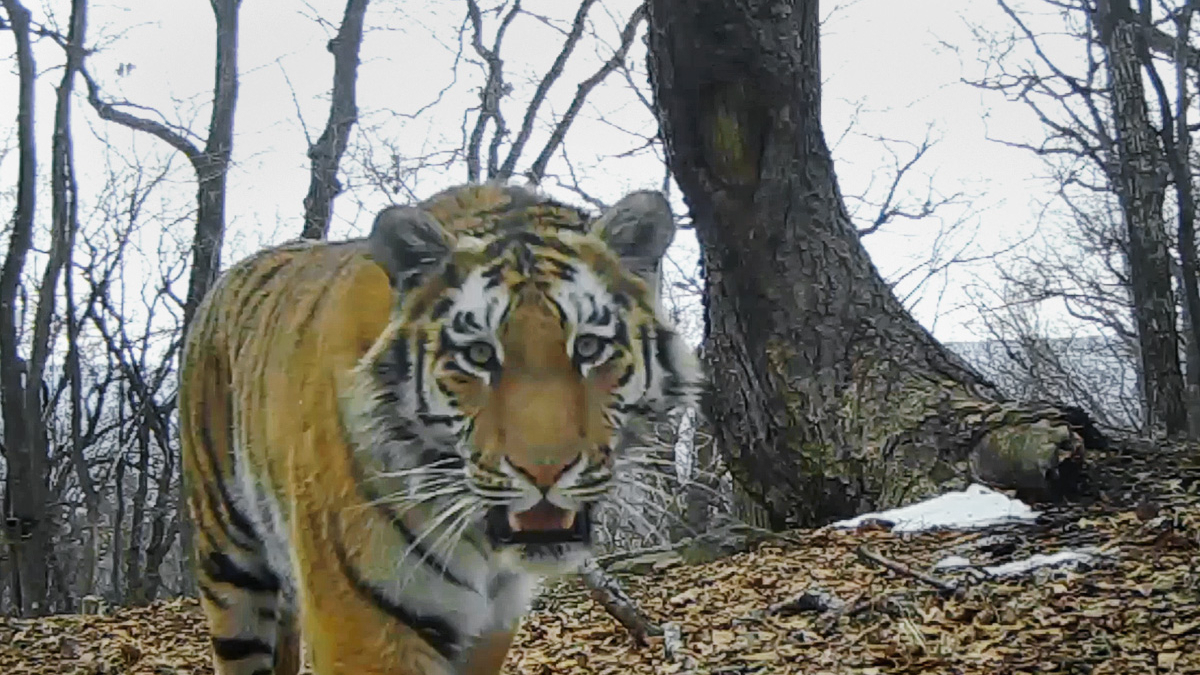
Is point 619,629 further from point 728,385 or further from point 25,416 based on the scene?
point 25,416

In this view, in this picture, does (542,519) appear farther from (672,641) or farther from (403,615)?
(672,641)

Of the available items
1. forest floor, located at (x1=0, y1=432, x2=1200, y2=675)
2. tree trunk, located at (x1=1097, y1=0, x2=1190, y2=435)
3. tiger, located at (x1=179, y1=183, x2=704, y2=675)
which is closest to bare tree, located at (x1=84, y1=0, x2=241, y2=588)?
forest floor, located at (x1=0, y1=432, x2=1200, y2=675)

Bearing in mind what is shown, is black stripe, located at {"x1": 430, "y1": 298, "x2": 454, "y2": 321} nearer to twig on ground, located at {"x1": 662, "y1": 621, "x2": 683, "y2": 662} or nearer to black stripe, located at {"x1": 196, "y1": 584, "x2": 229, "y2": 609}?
black stripe, located at {"x1": 196, "y1": 584, "x2": 229, "y2": 609}

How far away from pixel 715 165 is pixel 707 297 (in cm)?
73

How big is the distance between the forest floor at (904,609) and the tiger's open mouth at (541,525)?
1658mm

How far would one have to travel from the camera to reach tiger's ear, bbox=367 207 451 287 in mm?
2297

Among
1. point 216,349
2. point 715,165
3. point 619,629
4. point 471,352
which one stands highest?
point 715,165

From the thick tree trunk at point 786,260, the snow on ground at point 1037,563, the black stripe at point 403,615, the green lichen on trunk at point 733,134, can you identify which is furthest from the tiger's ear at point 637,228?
the green lichen on trunk at point 733,134

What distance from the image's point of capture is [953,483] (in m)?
5.47

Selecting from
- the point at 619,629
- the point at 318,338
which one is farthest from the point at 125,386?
the point at 318,338

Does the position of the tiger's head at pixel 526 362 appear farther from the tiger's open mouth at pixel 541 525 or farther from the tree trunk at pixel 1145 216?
the tree trunk at pixel 1145 216

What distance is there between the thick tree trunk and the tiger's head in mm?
3728

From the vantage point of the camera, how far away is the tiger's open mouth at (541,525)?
2105 mm

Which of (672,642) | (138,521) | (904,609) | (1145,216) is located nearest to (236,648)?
(672,642)
